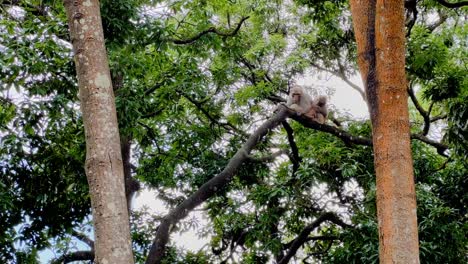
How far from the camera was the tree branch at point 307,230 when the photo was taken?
822 centimetres

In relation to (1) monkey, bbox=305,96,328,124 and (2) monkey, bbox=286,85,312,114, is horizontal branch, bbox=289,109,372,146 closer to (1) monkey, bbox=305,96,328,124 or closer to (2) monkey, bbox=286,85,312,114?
(1) monkey, bbox=305,96,328,124

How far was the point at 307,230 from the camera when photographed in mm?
8414

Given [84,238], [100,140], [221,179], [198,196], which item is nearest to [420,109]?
[221,179]

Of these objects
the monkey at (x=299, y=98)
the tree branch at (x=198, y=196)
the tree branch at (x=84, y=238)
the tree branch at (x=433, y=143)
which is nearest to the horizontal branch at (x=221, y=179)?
the tree branch at (x=198, y=196)

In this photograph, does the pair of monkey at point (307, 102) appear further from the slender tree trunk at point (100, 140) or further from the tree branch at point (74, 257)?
the slender tree trunk at point (100, 140)

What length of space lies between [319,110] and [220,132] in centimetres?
146

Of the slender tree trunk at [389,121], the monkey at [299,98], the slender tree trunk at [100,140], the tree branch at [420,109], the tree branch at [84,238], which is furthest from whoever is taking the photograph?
the monkey at [299,98]

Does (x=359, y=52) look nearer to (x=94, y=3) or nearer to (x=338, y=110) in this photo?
(x=94, y=3)

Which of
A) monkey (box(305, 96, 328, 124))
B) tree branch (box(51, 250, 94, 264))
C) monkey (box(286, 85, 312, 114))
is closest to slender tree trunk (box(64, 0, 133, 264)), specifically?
tree branch (box(51, 250, 94, 264))

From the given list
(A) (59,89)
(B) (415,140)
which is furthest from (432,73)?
(A) (59,89)

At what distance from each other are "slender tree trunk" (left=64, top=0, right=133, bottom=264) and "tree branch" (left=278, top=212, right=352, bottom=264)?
225 inches

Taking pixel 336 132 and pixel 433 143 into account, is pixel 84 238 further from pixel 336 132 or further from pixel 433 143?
pixel 433 143

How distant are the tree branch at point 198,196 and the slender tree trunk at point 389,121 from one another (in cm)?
365

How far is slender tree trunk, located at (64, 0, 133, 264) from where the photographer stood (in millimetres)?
2549
